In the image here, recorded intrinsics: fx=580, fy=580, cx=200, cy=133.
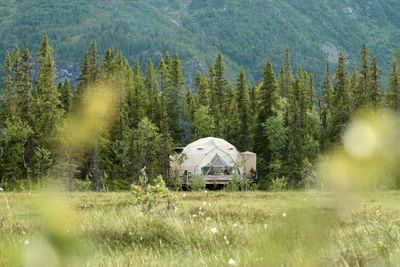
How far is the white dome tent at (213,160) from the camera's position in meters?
71.8

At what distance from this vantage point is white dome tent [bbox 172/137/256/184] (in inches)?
2827

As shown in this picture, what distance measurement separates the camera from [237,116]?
7781 centimetres

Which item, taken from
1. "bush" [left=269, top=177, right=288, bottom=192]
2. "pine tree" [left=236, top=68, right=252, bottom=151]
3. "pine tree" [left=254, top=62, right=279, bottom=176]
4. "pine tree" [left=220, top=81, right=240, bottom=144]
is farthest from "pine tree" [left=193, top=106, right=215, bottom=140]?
"bush" [left=269, top=177, right=288, bottom=192]

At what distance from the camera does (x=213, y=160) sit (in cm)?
7319

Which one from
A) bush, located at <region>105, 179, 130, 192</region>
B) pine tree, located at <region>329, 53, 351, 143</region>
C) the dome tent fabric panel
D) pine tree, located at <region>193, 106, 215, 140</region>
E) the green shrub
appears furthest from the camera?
pine tree, located at <region>193, 106, 215, 140</region>

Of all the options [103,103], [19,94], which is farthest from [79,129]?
[19,94]

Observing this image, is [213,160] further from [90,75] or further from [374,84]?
[90,75]

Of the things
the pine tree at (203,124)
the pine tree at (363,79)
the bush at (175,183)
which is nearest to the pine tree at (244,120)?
the pine tree at (203,124)

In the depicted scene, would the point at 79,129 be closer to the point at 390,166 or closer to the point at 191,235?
the point at 390,166

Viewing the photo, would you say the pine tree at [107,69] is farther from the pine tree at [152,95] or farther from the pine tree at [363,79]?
the pine tree at [363,79]

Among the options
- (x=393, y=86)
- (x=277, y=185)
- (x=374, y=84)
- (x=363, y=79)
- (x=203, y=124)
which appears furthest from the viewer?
(x=203, y=124)

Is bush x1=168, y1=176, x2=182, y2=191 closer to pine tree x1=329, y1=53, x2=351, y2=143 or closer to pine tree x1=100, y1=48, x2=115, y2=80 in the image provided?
pine tree x1=100, y1=48, x2=115, y2=80

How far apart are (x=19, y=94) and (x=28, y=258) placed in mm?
66973

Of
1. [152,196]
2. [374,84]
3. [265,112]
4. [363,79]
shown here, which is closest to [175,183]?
[265,112]
